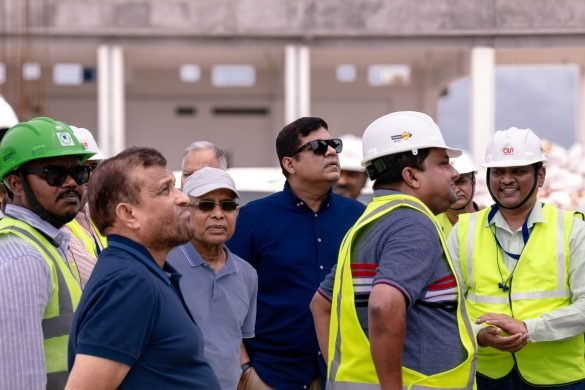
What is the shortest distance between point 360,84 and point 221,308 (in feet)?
92.9

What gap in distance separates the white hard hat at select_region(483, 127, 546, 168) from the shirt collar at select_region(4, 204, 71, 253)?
2.41 meters

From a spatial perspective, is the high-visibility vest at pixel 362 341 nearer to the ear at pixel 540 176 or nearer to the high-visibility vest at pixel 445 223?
the ear at pixel 540 176

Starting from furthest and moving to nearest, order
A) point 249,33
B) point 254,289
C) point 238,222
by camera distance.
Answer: point 249,33
point 238,222
point 254,289

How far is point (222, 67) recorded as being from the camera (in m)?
31.7

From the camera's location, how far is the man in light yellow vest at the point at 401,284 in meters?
3.59

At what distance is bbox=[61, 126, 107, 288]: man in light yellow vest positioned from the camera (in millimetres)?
4309

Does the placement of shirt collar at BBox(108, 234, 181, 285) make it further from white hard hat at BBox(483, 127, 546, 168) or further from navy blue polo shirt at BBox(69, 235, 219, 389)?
white hard hat at BBox(483, 127, 546, 168)

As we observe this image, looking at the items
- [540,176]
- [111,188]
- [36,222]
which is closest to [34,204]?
[36,222]

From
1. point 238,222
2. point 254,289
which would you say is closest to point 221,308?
point 254,289

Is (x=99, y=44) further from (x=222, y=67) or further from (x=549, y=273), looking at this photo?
(x=549, y=273)

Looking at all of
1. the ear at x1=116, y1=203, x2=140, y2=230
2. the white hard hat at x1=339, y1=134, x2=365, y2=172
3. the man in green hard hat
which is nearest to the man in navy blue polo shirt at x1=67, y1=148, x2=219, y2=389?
the ear at x1=116, y1=203, x2=140, y2=230

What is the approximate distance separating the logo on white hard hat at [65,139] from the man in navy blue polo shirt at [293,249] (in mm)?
1764

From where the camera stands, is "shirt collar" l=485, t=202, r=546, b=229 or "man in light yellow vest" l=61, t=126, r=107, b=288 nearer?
"man in light yellow vest" l=61, t=126, r=107, b=288

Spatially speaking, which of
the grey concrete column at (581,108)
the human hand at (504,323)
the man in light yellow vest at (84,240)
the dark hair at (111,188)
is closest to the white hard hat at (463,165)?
the human hand at (504,323)
